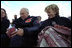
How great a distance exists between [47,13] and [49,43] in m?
0.61

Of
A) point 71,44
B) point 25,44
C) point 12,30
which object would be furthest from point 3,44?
point 71,44

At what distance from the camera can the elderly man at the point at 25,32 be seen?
8.07 feet

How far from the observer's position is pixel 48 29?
104 inches

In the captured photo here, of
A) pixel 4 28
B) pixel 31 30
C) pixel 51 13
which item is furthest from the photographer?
pixel 4 28

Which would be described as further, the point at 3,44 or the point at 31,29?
the point at 3,44

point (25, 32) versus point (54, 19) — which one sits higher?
point (54, 19)

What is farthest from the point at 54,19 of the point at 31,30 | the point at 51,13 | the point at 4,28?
the point at 4,28

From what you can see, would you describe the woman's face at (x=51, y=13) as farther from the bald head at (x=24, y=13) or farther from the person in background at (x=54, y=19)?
the bald head at (x=24, y=13)

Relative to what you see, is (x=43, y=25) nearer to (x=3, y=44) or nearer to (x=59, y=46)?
(x=59, y=46)

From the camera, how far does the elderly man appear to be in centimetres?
246

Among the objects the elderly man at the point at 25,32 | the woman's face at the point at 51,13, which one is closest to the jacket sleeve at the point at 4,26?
the elderly man at the point at 25,32

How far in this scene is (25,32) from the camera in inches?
97.3

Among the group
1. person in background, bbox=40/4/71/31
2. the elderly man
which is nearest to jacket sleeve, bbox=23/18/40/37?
the elderly man

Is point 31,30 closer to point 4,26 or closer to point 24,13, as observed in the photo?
point 24,13
